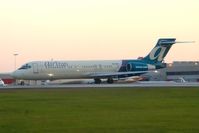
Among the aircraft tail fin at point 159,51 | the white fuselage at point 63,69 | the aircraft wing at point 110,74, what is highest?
the aircraft tail fin at point 159,51

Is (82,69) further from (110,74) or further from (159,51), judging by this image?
(159,51)

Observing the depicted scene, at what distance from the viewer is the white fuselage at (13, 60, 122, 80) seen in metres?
81.2

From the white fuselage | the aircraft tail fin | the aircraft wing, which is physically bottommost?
the aircraft wing

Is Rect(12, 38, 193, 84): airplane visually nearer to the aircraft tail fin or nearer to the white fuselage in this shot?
the white fuselage

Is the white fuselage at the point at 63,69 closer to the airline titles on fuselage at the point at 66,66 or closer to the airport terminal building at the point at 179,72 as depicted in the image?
the airline titles on fuselage at the point at 66,66

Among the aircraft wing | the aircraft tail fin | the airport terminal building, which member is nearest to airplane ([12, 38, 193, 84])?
the aircraft wing

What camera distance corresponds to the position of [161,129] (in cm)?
1906

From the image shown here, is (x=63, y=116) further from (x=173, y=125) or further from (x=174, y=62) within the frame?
(x=174, y=62)

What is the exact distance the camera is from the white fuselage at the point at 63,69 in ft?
266

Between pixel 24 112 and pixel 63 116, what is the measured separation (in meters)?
Answer: 2.96

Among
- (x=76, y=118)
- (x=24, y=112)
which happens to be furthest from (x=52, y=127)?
(x=24, y=112)

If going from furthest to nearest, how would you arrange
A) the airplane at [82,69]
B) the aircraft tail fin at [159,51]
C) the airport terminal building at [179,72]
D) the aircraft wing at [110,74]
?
the airport terminal building at [179,72] → the aircraft tail fin at [159,51] → the aircraft wing at [110,74] → the airplane at [82,69]

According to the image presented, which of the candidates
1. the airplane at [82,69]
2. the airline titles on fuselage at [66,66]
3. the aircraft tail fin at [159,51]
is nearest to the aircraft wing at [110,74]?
the airplane at [82,69]

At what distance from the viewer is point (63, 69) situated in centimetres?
8138
